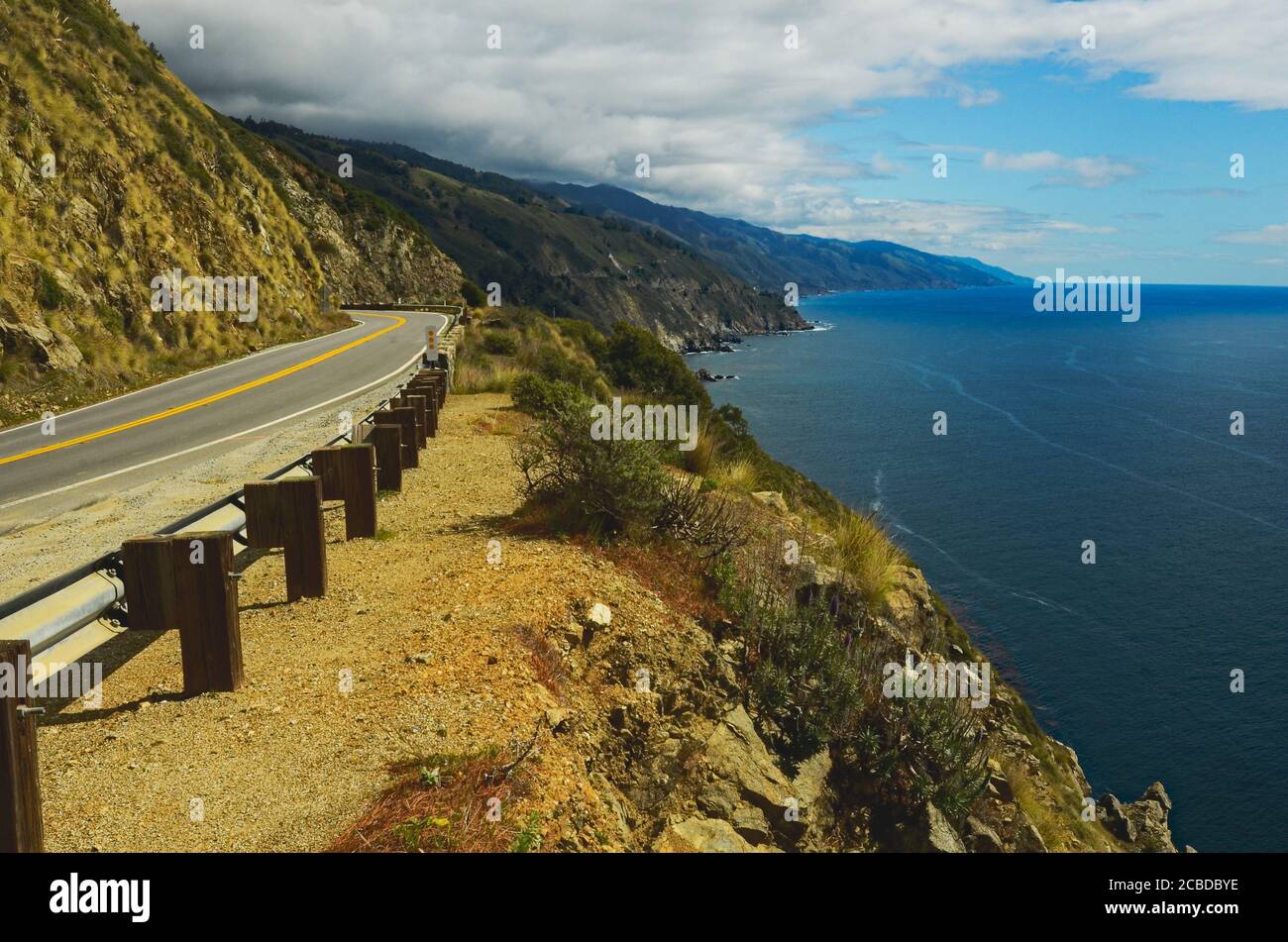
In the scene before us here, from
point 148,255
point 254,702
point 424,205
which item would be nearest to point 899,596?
point 254,702

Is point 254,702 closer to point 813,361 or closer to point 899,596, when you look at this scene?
point 899,596

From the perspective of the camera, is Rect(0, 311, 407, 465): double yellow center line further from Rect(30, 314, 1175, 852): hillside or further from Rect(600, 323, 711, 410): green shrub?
Rect(600, 323, 711, 410): green shrub

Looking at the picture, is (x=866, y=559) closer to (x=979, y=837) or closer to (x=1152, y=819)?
(x=979, y=837)

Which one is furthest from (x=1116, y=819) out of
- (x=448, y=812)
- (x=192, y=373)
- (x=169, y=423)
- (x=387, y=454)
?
(x=192, y=373)

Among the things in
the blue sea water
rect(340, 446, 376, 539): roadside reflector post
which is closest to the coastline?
the blue sea water

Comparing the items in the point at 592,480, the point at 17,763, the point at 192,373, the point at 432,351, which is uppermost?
the point at 432,351
